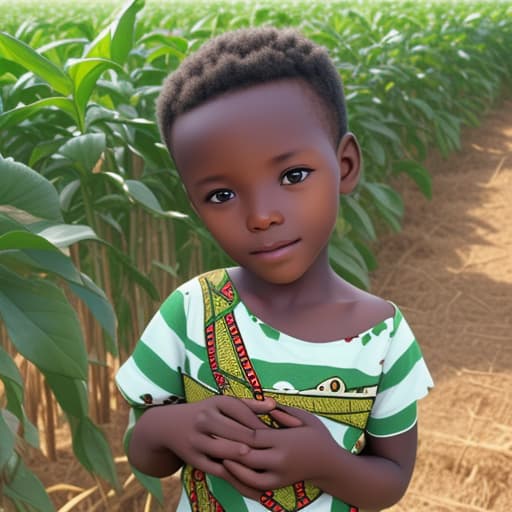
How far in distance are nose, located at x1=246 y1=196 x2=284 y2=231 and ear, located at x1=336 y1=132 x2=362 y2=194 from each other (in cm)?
14

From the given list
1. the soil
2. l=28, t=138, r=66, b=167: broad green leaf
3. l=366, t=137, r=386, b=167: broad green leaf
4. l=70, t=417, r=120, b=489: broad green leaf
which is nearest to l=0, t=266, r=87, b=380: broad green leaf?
l=70, t=417, r=120, b=489: broad green leaf

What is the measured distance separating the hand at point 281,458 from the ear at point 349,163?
269 millimetres

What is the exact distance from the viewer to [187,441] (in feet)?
2.75

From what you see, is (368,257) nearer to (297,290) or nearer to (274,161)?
(297,290)

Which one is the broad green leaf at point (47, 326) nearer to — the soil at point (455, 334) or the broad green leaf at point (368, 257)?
the soil at point (455, 334)

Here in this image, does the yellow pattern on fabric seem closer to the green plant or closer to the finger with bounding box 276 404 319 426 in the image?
the finger with bounding box 276 404 319 426

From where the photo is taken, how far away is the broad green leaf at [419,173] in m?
3.52

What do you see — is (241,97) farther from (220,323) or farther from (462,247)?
(462,247)

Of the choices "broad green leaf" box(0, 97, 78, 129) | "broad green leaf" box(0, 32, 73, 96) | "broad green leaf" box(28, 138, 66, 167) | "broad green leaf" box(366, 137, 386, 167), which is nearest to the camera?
"broad green leaf" box(0, 32, 73, 96)

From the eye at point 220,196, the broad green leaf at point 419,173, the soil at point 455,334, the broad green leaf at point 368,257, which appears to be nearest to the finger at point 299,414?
the eye at point 220,196

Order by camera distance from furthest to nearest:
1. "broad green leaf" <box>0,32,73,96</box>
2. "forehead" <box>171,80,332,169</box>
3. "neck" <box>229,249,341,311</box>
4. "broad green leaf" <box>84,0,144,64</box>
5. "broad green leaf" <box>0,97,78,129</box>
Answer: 1. "broad green leaf" <box>84,0,144,64</box>
2. "broad green leaf" <box>0,97,78,129</box>
3. "broad green leaf" <box>0,32,73,96</box>
4. "neck" <box>229,249,341,311</box>
5. "forehead" <box>171,80,332,169</box>

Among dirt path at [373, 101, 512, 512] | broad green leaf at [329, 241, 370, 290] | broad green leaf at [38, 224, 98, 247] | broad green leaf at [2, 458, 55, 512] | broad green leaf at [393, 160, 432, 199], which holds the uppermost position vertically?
broad green leaf at [38, 224, 98, 247]

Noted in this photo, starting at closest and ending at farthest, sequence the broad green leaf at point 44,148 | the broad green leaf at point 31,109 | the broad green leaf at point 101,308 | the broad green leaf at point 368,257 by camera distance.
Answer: the broad green leaf at point 101,308 → the broad green leaf at point 31,109 → the broad green leaf at point 44,148 → the broad green leaf at point 368,257

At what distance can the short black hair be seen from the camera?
821 mm
